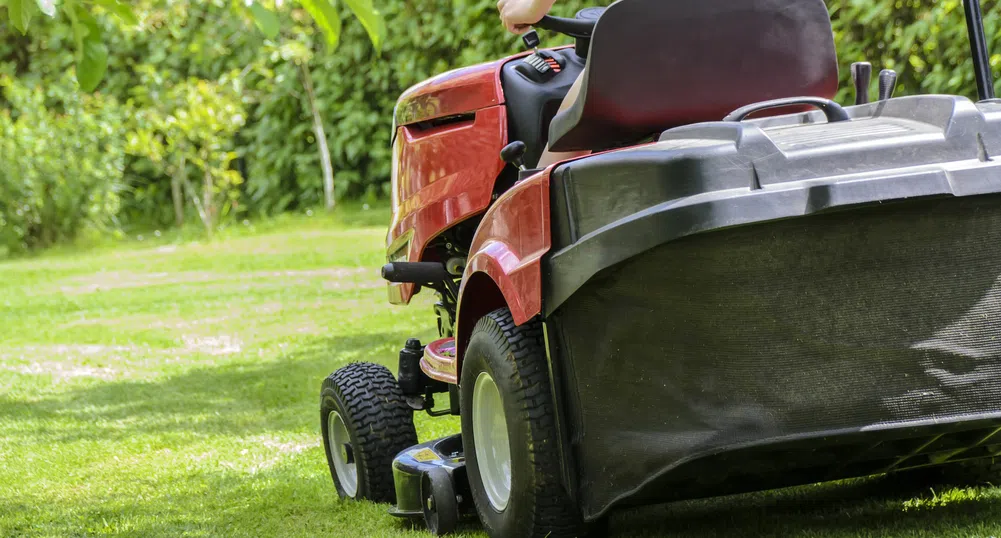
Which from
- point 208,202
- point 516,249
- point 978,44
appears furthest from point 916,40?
point 208,202

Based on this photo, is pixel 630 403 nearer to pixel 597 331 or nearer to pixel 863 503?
pixel 597 331

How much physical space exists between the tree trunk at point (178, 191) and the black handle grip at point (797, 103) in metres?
14.5

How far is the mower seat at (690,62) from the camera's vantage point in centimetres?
288

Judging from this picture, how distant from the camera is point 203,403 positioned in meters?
6.75

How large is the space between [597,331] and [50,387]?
5.32 metres

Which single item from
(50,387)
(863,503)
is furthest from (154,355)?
(863,503)

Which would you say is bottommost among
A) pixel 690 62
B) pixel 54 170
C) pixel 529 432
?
pixel 54 170

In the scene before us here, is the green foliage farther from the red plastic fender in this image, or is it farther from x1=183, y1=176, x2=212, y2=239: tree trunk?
x1=183, y1=176, x2=212, y2=239: tree trunk

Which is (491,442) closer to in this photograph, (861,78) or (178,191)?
(861,78)

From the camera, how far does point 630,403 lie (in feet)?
8.90

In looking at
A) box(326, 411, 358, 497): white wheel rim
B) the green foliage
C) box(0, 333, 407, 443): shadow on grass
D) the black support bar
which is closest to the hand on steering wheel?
the black support bar

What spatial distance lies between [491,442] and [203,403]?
375 centimetres

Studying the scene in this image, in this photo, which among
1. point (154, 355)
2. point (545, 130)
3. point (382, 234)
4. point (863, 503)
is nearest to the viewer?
point (863, 503)

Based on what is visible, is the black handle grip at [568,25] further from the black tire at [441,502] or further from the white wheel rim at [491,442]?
the black tire at [441,502]
